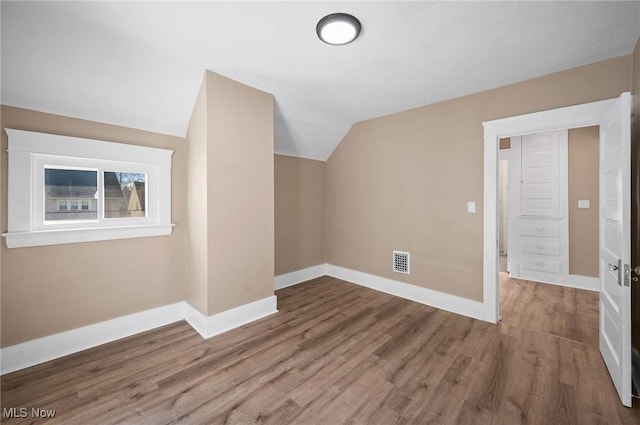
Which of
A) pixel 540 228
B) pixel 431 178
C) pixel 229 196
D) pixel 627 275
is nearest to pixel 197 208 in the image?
pixel 229 196

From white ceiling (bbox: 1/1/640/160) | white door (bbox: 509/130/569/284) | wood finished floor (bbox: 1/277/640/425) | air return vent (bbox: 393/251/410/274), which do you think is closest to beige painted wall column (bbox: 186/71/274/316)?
white ceiling (bbox: 1/1/640/160)

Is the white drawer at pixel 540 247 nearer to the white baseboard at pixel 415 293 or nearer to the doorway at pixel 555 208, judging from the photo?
the doorway at pixel 555 208

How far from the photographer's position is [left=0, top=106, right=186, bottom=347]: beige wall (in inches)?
81.9

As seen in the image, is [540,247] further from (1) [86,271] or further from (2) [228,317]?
(1) [86,271]

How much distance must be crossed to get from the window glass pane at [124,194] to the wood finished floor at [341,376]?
126cm

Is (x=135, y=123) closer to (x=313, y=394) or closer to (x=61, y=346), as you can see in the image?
(x=61, y=346)

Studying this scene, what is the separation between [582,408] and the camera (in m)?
1.67

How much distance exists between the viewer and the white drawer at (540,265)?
4062 mm

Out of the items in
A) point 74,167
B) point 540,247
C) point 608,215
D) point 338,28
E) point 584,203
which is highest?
point 338,28

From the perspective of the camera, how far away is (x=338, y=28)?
1879 mm

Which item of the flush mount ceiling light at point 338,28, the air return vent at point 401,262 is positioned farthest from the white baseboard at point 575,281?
the flush mount ceiling light at point 338,28

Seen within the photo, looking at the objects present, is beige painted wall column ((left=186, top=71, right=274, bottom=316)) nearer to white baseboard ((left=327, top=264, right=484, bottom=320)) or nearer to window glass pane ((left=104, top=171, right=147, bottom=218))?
window glass pane ((left=104, top=171, right=147, bottom=218))

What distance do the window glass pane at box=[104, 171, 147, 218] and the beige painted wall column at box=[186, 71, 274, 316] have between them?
0.48 metres

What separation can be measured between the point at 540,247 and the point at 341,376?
13.5 feet
